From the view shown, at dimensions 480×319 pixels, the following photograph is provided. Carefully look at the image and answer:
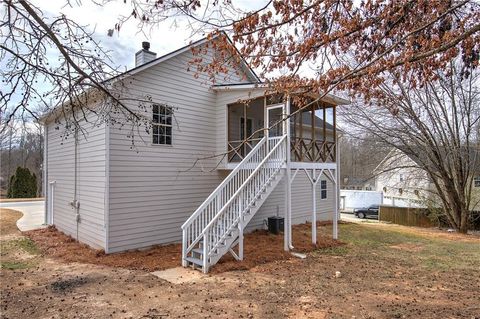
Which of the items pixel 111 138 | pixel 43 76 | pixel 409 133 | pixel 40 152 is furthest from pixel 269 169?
pixel 40 152

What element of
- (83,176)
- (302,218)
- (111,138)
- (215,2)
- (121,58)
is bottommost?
(302,218)

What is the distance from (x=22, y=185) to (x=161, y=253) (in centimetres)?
2565

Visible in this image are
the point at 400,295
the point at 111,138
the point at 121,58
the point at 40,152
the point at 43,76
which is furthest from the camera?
the point at 40,152

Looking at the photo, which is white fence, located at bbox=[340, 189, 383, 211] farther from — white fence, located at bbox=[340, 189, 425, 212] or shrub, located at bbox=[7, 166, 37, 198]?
shrub, located at bbox=[7, 166, 37, 198]

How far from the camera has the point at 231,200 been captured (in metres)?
8.02

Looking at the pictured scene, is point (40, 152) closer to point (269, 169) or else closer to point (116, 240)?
point (116, 240)

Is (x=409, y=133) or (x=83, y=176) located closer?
(x=83, y=176)

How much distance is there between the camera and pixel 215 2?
190 inches

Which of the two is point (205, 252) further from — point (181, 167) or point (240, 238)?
point (181, 167)

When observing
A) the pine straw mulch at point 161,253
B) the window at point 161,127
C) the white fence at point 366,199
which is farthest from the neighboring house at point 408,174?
the window at point 161,127

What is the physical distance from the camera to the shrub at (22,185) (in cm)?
2850

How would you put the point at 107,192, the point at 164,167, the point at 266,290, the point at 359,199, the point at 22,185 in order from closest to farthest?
the point at 266,290 < the point at 107,192 < the point at 164,167 < the point at 22,185 < the point at 359,199

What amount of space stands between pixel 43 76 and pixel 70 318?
3587 mm

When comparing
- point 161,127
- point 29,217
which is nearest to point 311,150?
point 161,127
